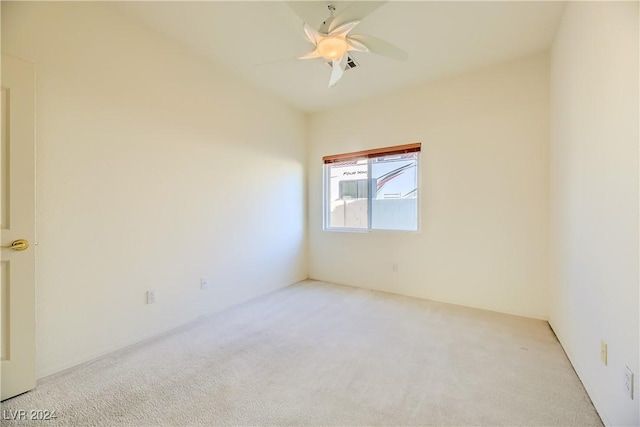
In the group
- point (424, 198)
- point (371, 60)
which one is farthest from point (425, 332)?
point (371, 60)

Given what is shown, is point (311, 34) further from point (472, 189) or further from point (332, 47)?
point (472, 189)

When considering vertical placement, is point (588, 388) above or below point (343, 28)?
below

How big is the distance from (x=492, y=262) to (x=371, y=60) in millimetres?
2581

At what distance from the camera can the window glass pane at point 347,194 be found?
4.02m

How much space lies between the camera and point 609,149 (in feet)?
4.73

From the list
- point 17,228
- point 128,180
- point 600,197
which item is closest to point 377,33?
point 600,197

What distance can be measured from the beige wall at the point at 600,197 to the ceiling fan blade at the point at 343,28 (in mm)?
1387

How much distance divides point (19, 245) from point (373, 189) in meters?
3.50

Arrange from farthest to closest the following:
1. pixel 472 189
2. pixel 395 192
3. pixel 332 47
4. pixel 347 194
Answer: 1. pixel 347 194
2. pixel 395 192
3. pixel 472 189
4. pixel 332 47

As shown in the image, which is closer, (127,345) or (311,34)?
(311,34)

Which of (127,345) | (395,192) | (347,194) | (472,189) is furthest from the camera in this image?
(347,194)

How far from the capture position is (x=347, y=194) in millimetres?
4188

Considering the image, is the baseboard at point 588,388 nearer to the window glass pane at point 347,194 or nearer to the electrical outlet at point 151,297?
the window glass pane at point 347,194

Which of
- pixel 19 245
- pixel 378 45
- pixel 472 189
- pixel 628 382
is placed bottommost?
pixel 628 382
